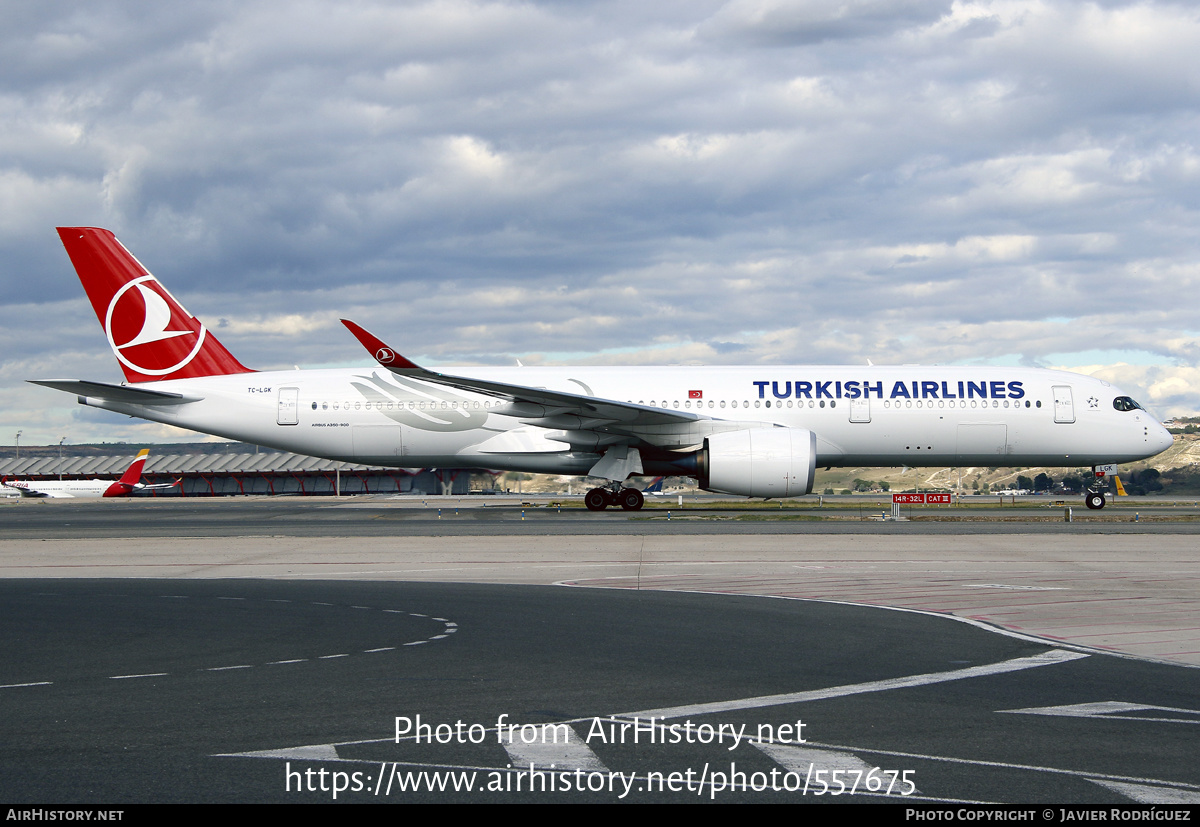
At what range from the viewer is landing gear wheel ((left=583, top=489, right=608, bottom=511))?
31.6 meters

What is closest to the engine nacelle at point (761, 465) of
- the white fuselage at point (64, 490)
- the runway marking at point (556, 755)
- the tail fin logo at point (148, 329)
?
the tail fin logo at point (148, 329)

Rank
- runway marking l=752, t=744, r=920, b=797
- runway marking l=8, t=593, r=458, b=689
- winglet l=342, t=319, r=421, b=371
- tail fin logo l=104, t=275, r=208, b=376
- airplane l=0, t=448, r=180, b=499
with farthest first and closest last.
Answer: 1. airplane l=0, t=448, r=180, b=499
2. tail fin logo l=104, t=275, r=208, b=376
3. winglet l=342, t=319, r=421, b=371
4. runway marking l=8, t=593, r=458, b=689
5. runway marking l=752, t=744, r=920, b=797

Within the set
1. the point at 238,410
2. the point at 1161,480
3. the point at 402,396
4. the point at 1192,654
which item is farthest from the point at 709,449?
the point at 1161,480

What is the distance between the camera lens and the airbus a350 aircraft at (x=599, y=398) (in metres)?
31.0

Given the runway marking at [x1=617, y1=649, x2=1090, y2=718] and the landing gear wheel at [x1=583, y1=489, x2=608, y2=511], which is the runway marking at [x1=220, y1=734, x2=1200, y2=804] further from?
the landing gear wheel at [x1=583, y1=489, x2=608, y2=511]

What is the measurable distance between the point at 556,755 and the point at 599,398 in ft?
82.1

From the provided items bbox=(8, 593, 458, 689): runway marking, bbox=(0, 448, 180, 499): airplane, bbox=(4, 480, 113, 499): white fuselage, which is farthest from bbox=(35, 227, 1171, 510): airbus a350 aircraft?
bbox=(4, 480, 113, 499): white fuselage

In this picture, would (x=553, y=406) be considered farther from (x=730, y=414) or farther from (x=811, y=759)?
(x=811, y=759)

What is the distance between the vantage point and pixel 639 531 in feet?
74.9

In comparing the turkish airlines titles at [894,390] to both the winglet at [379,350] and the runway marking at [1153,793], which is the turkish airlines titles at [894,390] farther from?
the runway marking at [1153,793]

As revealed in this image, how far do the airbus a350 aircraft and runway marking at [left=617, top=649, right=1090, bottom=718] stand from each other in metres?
21.6

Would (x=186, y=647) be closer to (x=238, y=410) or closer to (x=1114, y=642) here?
(x=1114, y=642)
